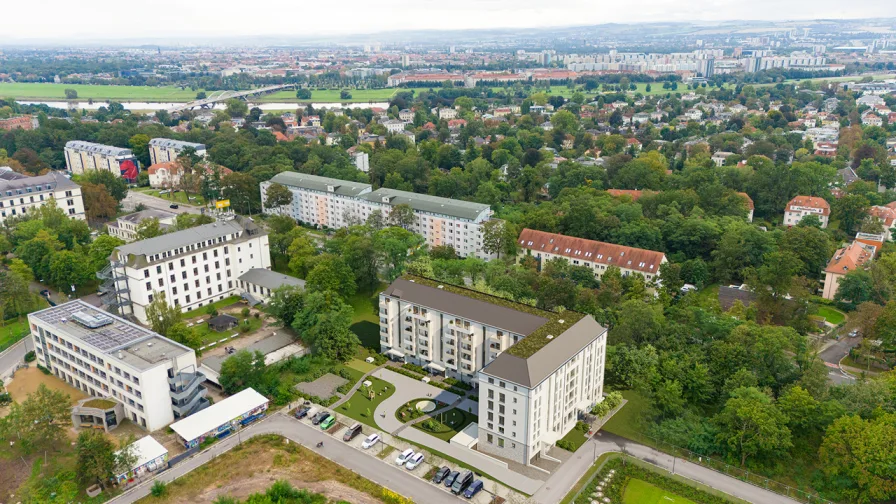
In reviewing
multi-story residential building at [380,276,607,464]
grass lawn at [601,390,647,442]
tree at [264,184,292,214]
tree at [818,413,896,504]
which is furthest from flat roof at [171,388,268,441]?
tree at [264,184,292,214]

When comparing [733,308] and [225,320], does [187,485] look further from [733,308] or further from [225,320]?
[733,308]

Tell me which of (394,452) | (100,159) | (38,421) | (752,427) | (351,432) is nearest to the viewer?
(752,427)

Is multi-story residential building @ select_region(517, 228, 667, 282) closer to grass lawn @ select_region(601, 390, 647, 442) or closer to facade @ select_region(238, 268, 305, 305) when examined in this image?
grass lawn @ select_region(601, 390, 647, 442)

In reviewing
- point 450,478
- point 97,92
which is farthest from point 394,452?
point 97,92

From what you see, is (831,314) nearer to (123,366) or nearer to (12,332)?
(123,366)

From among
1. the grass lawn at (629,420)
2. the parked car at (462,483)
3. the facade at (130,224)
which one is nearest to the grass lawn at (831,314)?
the grass lawn at (629,420)
